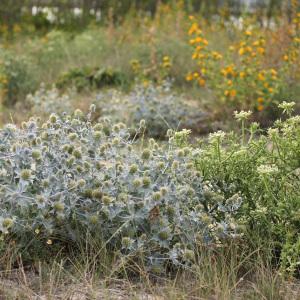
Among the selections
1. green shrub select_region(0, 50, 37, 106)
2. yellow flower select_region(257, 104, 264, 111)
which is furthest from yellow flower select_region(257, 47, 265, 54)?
green shrub select_region(0, 50, 37, 106)

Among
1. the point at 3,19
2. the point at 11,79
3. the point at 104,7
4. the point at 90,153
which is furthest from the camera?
the point at 104,7

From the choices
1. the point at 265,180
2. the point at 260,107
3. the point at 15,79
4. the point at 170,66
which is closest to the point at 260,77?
the point at 260,107

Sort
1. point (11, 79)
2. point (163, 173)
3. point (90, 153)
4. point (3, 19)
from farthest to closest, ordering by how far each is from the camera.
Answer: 1. point (3, 19)
2. point (11, 79)
3. point (90, 153)
4. point (163, 173)

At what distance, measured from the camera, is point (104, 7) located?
51.5 feet

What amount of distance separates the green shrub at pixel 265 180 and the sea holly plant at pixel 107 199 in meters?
0.11

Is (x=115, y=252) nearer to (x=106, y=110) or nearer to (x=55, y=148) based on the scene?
(x=55, y=148)

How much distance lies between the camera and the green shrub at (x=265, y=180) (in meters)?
3.27

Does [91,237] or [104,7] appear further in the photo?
[104,7]

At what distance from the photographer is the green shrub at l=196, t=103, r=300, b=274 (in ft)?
10.7

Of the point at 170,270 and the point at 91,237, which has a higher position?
the point at 91,237

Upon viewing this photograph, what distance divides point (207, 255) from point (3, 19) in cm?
1242

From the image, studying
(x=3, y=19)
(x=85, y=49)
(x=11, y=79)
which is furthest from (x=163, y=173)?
(x=3, y=19)

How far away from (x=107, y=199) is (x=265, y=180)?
2.47ft

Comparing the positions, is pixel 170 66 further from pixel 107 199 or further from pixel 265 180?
pixel 107 199
